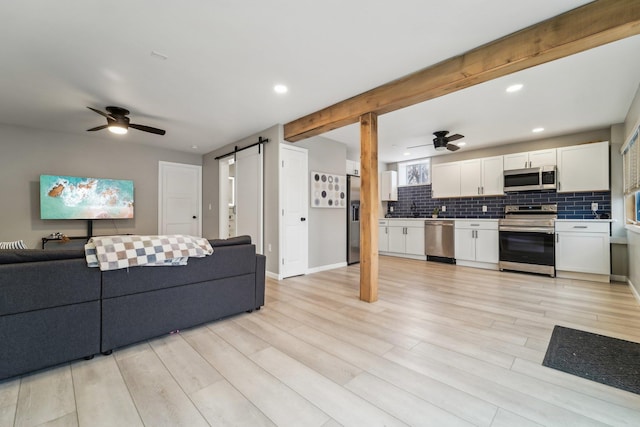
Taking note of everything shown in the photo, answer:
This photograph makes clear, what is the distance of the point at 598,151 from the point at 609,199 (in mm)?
800

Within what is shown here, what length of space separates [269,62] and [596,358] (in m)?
3.52

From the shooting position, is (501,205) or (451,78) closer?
(451,78)

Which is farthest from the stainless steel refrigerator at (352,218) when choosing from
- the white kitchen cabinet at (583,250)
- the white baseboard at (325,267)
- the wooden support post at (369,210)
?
the white kitchen cabinet at (583,250)

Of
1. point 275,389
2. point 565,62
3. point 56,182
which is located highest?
point 565,62

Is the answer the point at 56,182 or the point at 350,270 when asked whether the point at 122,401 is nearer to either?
the point at 350,270

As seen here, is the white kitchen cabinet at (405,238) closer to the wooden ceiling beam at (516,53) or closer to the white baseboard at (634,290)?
the white baseboard at (634,290)

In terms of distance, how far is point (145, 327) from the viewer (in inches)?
81.8

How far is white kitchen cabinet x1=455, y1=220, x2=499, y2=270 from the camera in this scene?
4.89 m

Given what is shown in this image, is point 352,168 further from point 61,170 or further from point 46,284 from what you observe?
point 61,170

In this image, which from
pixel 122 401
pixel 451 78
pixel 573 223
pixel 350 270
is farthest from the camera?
pixel 350 270

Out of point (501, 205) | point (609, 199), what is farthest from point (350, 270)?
point (609, 199)

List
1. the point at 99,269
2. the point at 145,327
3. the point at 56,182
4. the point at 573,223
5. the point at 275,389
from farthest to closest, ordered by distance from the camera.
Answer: the point at 56,182 < the point at 573,223 < the point at 145,327 < the point at 99,269 < the point at 275,389

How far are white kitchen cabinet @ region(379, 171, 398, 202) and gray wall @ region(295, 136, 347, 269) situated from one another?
199 centimetres

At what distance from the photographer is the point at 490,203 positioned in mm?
5438
